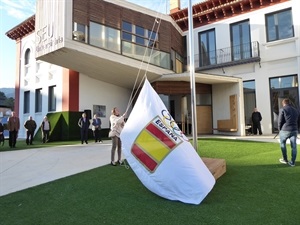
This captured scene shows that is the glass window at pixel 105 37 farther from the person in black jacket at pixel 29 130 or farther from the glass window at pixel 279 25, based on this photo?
the glass window at pixel 279 25

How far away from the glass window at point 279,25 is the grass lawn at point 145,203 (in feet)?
43.4

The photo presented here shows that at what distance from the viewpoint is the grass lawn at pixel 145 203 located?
3.56m

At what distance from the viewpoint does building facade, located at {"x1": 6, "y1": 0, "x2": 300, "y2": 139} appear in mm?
12883

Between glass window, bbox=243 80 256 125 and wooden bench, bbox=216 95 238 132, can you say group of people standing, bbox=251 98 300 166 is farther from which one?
glass window, bbox=243 80 256 125

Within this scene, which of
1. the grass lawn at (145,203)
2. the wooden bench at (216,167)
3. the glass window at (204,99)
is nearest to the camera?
the grass lawn at (145,203)

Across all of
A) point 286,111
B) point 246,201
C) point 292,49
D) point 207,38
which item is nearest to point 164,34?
point 207,38

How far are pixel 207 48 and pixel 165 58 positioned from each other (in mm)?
5224

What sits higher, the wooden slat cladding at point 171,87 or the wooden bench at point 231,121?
the wooden slat cladding at point 171,87

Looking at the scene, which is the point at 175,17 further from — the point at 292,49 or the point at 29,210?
the point at 29,210

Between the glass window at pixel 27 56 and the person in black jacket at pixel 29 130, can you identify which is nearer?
the person in black jacket at pixel 29 130

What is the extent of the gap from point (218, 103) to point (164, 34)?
233 inches

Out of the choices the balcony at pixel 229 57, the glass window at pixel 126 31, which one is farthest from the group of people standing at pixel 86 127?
the balcony at pixel 229 57

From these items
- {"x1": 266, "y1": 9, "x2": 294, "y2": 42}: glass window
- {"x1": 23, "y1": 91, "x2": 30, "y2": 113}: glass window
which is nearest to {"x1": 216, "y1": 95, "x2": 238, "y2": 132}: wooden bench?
{"x1": 266, "y1": 9, "x2": 294, "y2": 42}: glass window

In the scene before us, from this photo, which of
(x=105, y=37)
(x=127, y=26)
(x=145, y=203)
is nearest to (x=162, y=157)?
(x=145, y=203)
